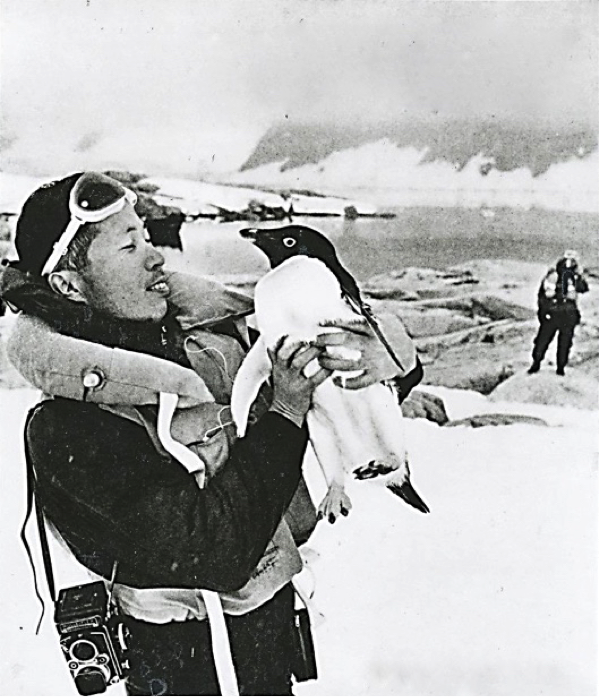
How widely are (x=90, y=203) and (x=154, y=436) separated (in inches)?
16.4

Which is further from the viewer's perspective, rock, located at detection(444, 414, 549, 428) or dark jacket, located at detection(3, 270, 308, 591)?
rock, located at detection(444, 414, 549, 428)

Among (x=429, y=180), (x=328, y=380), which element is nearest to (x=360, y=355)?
(x=328, y=380)

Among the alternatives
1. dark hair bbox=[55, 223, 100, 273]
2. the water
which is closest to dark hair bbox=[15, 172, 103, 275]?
dark hair bbox=[55, 223, 100, 273]

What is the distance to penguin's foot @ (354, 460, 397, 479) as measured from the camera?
1.55m

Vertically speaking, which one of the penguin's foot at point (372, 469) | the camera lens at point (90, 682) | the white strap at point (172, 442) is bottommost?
the camera lens at point (90, 682)

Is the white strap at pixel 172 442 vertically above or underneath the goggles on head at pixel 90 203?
underneath

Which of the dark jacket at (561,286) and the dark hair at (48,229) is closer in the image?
the dark hair at (48,229)

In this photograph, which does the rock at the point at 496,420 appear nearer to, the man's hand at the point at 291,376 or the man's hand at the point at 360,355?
the man's hand at the point at 360,355

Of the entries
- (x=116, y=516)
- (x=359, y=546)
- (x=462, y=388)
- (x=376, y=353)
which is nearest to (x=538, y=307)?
(x=462, y=388)

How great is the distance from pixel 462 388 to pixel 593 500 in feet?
1.06

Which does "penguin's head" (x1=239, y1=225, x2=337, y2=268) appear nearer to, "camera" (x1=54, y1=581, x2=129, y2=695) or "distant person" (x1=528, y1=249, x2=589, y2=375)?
"distant person" (x1=528, y1=249, x2=589, y2=375)

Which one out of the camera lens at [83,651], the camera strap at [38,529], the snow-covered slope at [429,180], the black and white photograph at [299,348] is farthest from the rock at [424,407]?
Answer: the camera lens at [83,651]

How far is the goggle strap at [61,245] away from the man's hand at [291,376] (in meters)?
0.40

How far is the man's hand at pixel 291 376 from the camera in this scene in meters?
1.50
